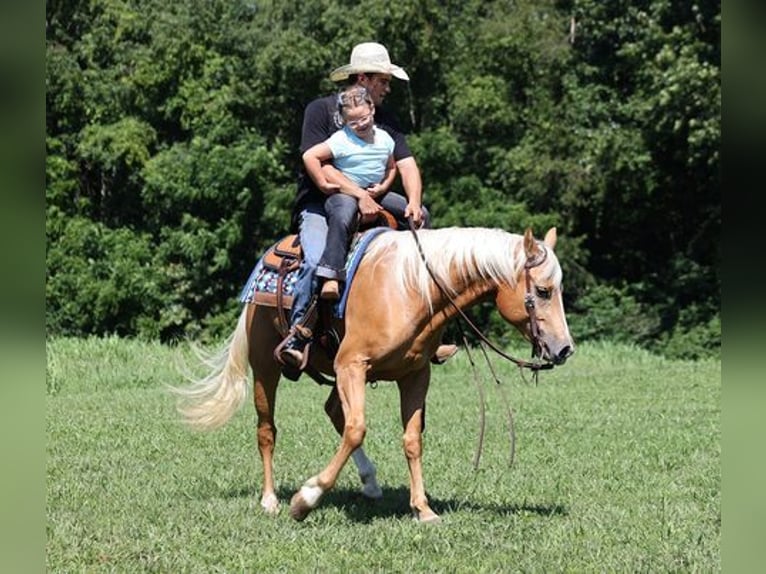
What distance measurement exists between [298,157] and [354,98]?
22.1 metres

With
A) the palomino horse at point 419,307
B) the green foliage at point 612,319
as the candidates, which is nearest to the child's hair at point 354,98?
the palomino horse at point 419,307

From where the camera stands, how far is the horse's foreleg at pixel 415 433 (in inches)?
269

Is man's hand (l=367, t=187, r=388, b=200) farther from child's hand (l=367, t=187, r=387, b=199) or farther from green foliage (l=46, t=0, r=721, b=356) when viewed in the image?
green foliage (l=46, t=0, r=721, b=356)

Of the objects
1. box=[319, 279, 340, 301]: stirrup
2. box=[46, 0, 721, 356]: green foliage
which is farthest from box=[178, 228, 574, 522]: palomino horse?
box=[46, 0, 721, 356]: green foliage

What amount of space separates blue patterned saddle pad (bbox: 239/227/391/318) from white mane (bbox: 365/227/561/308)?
236 mm

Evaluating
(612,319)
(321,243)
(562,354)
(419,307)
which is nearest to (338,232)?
(321,243)

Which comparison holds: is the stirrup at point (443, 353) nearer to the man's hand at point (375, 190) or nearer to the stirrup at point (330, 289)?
the stirrup at point (330, 289)

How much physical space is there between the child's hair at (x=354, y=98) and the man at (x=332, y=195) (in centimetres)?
15

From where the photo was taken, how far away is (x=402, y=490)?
8289mm

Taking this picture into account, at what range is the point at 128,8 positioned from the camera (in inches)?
1152
